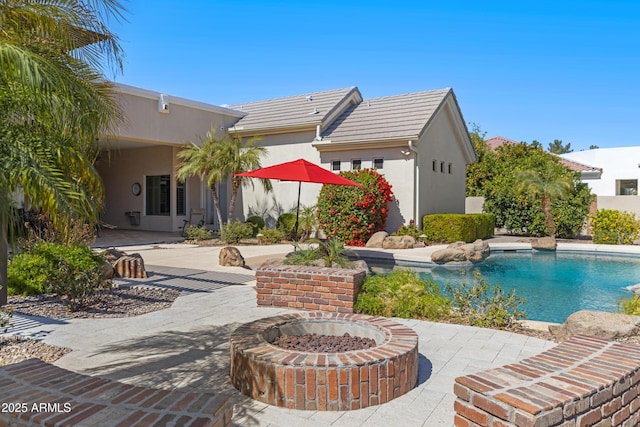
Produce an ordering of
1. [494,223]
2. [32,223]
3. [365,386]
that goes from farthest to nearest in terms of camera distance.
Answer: [494,223] < [32,223] < [365,386]

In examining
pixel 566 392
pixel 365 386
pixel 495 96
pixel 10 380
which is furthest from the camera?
pixel 495 96

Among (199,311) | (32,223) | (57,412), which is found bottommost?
(199,311)

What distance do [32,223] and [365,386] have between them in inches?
400

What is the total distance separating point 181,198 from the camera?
21688 millimetres

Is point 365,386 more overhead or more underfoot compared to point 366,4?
more underfoot

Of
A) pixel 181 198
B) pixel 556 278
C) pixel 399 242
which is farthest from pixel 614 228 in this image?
pixel 181 198

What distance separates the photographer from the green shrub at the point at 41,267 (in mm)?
7510

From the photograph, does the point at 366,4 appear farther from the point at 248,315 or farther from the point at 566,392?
the point at 566,392

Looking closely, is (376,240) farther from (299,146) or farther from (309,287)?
(309,287)

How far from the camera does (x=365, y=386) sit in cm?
359

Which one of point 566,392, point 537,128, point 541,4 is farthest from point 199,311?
point 537,128

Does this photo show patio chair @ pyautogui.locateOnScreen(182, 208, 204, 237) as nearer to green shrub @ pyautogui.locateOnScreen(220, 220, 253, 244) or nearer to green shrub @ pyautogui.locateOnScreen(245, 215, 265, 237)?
green shrub @ pyautogui.locateOnScreen(245, 215, 265, 237)

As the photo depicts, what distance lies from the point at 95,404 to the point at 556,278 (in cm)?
1211

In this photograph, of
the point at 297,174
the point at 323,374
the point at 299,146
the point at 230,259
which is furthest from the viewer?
the point at 299,146
